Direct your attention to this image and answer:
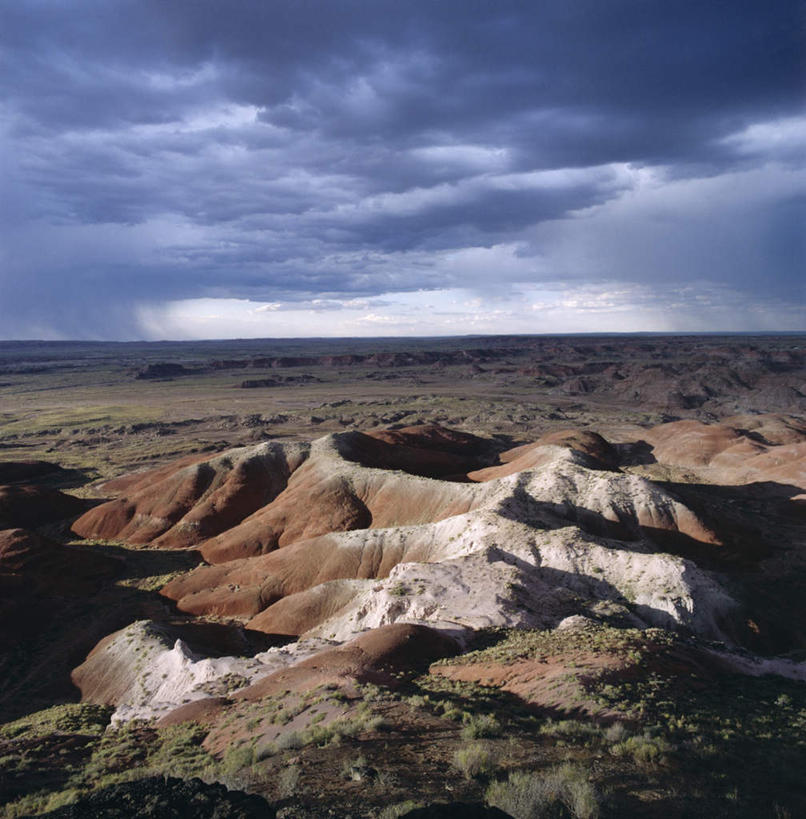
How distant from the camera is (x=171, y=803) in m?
9.29

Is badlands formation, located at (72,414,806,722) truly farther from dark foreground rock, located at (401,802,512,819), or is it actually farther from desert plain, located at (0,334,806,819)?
dark foreground rock, located at (401,802,512,819)

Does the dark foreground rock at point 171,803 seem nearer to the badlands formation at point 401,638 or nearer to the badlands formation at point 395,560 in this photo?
the badlands formation at point 401,638

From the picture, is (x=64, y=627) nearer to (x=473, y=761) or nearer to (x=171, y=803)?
(x=171, y=803)

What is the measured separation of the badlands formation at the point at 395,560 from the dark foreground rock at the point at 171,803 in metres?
7.32

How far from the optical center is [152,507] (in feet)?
163

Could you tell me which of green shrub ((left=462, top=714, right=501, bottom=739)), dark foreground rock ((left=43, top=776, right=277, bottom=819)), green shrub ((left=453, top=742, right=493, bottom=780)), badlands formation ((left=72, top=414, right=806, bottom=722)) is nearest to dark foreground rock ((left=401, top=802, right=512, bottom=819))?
green shrub ((left=453, top=742, right=493, bottom=780))

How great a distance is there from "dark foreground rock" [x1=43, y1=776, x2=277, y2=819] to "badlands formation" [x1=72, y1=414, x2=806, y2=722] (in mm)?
7318

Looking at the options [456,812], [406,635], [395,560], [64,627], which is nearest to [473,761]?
[456,812]

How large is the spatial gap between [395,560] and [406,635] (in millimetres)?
13338

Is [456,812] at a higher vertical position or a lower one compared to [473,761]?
higher

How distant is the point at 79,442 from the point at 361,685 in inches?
3711

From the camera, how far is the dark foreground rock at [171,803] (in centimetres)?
902

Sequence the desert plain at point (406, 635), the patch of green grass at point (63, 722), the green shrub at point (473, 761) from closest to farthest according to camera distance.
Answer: the green shrub at point (473, 761) < the desert plain at point (406, 635) < the patch of green grass at point (63, 722)

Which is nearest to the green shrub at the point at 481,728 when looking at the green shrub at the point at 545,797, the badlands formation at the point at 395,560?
the green shrub at the point at 545,797
